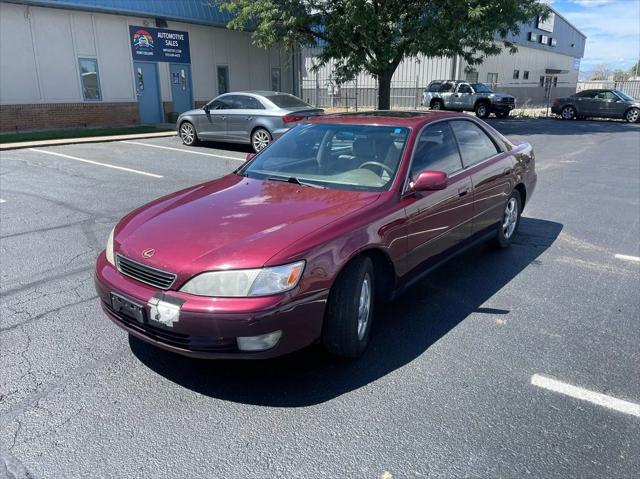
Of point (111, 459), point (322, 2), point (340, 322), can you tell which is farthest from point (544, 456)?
point (322, 2)

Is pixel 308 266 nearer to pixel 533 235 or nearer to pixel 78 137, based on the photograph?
pixel 533 235

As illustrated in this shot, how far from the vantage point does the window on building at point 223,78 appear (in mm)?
21422

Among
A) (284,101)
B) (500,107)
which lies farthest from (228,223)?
(500,107)

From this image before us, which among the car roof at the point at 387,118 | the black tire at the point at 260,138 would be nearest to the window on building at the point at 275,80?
the black tire at the point at 260,138

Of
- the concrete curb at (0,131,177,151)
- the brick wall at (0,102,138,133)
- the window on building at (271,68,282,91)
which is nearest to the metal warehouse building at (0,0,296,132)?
the brick wall at (0,102,138,133)

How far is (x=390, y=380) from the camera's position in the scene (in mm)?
3066

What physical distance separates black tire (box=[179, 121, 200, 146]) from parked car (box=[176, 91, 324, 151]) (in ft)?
0.17

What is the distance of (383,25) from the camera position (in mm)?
16453

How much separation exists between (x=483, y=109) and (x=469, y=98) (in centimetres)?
87

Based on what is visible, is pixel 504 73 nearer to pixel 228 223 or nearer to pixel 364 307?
pixel 364 307

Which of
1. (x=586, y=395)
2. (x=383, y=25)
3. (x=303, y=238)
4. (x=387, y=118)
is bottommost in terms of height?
(x=586, y=395)

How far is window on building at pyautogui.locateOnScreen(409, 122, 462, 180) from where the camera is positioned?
12.8 feet

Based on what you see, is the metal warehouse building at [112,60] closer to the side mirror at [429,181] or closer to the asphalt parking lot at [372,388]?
the asphalt parking lot at [372,388]

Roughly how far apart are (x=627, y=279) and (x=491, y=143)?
1.81m
